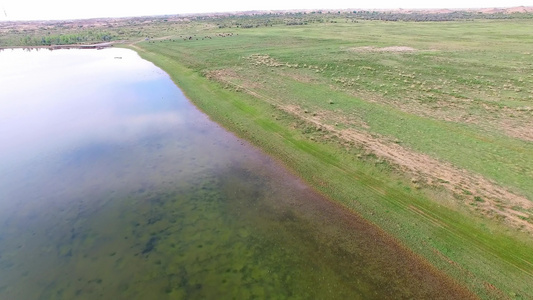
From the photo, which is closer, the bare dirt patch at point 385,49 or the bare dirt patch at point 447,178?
the bare dirt patch at point 447,178

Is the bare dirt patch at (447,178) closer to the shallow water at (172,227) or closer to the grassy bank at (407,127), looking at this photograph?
the grassy bank at (407,127)

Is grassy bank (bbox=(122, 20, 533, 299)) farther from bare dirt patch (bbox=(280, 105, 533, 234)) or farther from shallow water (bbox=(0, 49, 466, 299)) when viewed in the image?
shallow water (bbox=(0, 49, 466, 299))

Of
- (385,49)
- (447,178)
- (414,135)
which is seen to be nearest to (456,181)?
(447,178)

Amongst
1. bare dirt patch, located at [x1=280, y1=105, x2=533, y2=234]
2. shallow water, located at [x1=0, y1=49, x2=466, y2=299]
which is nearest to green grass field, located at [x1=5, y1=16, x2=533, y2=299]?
bare dirt patch, located at [x1=280, y1=105, x2=533, y2=234]

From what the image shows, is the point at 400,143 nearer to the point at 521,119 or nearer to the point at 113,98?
the point at 521,119

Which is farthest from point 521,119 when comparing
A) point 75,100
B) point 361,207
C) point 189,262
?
point 75,100

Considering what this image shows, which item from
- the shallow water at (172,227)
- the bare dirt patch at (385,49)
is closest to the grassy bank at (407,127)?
the bare dirt patch at (385,49)

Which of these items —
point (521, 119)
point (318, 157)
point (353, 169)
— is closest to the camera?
point (353, 169)

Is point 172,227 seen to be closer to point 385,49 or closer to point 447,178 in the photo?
point 447,178
